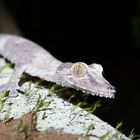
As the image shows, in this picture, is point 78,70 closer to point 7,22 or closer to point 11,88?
point 11,88

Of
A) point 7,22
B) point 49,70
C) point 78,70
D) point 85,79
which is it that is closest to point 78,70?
point 78,70

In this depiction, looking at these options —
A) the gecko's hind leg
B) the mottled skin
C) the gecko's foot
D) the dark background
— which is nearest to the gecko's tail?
the dark background

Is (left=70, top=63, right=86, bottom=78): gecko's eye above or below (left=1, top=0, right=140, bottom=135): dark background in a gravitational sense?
above

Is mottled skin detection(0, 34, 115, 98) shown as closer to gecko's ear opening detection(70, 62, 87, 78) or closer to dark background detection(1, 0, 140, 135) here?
gecko's ear opening detection(70, 62, 87, 78)

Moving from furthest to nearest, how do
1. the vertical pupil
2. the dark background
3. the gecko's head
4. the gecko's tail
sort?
the dark background → the gecko's tail → the vertical pupil → the gecko's head

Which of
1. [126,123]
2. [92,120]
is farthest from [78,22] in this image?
[92,120]

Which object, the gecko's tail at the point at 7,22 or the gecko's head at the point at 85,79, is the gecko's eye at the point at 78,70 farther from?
the gecko's tail at the point at 7,22

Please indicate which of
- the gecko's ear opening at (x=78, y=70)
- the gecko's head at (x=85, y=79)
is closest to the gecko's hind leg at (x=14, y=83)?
the gecko's head at (x=85, y=79)
